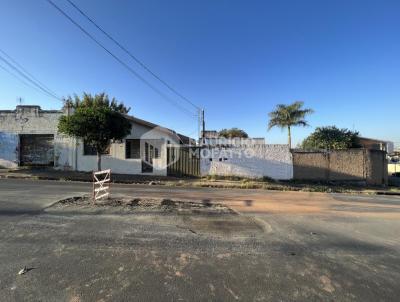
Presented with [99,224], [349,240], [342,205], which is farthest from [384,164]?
[99,224]

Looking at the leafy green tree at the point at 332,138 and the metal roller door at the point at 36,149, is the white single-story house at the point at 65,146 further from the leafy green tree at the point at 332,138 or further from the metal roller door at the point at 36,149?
the leafy green tree at the point at 332,138

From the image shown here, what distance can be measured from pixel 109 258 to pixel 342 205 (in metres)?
9.48

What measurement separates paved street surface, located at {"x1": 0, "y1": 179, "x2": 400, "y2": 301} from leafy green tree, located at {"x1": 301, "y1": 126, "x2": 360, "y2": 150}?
59.9 ft

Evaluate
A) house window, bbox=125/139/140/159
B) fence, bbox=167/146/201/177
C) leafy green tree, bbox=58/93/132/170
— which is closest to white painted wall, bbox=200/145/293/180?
fence, bbox=167/146/201/177

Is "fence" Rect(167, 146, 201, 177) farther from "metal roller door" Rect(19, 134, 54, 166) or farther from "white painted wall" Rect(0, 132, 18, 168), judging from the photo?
"white painted wall" Rect(0, 132, 18, 168)

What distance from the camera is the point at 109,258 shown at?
464 centimetres

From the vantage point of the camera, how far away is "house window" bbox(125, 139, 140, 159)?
2103 cm

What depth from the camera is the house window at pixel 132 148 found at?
21031 mm

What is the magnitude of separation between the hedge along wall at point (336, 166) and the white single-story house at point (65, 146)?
9.81m

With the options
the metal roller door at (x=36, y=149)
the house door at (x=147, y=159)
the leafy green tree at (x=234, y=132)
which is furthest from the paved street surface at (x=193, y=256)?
the leafy green tree at (x=234, y=132)

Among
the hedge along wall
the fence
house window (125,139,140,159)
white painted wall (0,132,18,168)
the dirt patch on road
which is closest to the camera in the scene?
the dirt patch on road

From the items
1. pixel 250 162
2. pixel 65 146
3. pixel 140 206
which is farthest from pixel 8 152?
Result: pixel 250 162

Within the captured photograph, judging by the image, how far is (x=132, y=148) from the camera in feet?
69.3

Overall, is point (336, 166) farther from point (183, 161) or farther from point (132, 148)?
point (132, 148)
